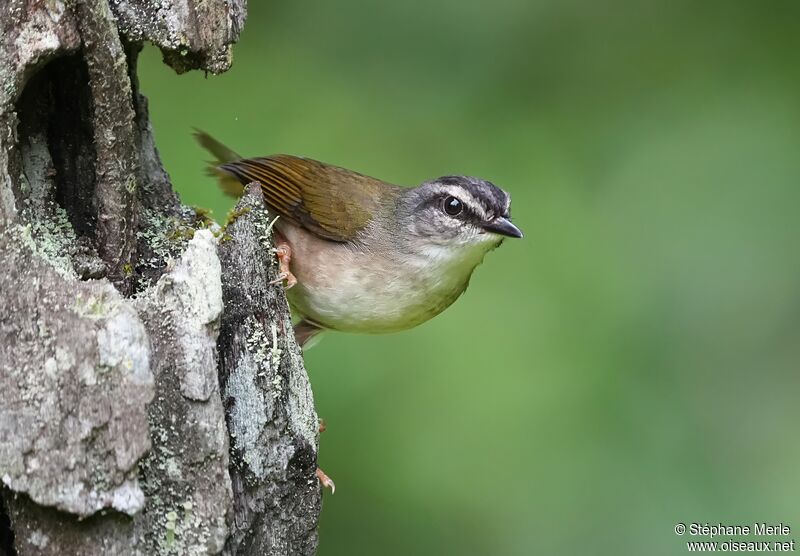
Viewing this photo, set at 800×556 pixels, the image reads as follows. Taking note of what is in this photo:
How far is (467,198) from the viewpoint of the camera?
4266mm

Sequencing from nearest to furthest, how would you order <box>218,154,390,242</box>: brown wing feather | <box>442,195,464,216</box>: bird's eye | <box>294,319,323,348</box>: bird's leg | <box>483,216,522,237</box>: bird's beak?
<box>483,216,522,237</box>: bird's beak, <box>218,154,390,242</box>: brown wing feather, <box>442,195,464,216</box>: bird's eye, <box>294,319,323,348</box>: bird's leg

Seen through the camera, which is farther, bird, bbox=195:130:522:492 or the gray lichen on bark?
bird, bbox=195:130:522:492

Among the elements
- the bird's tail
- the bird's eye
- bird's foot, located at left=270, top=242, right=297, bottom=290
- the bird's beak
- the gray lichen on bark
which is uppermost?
the bird's tail

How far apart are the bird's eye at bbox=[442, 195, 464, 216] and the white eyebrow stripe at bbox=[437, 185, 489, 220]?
27 mm

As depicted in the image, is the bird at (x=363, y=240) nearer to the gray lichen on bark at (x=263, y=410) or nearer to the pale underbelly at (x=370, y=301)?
the pale underbelly at (x=370, y=301)

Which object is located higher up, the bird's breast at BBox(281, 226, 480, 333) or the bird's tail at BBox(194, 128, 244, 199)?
the bird's tail at BBox(194, 128, 244, 199)

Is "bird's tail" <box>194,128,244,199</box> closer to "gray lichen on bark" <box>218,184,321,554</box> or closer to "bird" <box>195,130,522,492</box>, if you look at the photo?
"bird" <box>195,130,522,492</box>

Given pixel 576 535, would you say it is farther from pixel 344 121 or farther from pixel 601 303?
pixel 344 121

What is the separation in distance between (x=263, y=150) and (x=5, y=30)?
249 cm

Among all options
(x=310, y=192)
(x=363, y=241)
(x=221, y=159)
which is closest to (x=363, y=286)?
(x=363, y=241)

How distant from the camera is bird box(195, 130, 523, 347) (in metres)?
4.19

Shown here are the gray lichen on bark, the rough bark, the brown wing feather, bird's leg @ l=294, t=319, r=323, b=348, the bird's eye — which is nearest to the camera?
the rough bark

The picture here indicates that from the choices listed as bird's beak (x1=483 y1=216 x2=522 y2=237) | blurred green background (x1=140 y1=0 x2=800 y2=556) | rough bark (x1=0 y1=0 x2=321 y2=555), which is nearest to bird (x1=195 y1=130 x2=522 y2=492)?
bird's beak (x1=483 y1=216 x2=522 y2=237)

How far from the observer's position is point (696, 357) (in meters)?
4.58
